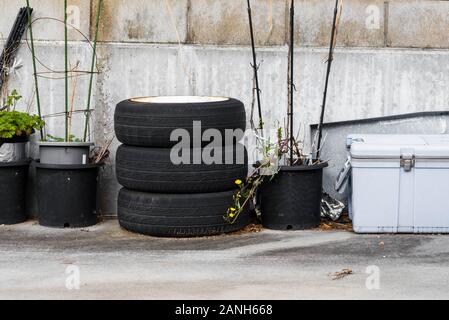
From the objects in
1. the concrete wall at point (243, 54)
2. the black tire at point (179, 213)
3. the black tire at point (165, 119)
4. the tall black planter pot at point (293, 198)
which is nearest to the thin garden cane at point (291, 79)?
the concrete wall at point (243, 54)

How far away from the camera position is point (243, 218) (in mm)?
9227

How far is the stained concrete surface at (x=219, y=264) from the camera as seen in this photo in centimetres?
707

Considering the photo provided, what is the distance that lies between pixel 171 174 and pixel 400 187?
2.15 meters

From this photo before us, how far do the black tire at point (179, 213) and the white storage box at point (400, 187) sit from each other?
124 centimetres

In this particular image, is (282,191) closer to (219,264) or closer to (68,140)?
(219,264)

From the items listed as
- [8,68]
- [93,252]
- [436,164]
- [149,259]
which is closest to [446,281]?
[436,164]

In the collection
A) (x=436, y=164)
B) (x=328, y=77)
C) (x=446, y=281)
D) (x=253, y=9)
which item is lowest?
(x=446, y=281)

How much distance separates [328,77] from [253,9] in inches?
40.5

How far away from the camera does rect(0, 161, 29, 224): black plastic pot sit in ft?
31.1

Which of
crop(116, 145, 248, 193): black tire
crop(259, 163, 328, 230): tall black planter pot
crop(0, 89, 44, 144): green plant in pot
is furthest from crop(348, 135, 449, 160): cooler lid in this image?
crop(0, 89, 44, 144): green plant in pot

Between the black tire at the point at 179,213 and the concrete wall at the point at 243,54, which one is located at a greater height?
the concrete wall at the point at 243,54

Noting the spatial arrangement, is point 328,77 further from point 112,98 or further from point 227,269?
point 227,269

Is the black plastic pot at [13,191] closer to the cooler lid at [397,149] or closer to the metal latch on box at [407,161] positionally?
the cooler lid at [397,149]

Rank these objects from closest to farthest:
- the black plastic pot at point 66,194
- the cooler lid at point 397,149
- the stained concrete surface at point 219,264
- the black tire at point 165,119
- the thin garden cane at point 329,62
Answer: the stained concrete surface at point 219,264 → the black tire at point 165,119 → the cooler lid at point 397,149 → the black plastic pot at point 66,194 → the thin garden cane at point 329,62
